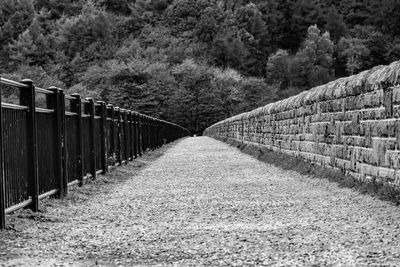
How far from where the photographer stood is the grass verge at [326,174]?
6.69 meters

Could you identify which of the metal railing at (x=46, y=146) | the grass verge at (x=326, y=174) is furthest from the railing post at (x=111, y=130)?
the grass verge at (x=326, y=174)

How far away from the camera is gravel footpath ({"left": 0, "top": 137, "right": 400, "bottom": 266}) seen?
4078 millimetres

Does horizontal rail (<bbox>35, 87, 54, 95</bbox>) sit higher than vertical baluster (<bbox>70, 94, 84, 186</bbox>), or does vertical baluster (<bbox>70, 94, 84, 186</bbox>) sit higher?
horizontal rail (<bbox>35, 87, 54, 95</bbox>)

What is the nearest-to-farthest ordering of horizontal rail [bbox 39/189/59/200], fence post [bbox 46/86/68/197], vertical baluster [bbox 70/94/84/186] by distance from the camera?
horizontal rail [bbox 39/189/59/200] → fence post [bbox 46/86/68/197] → vertical baluster [bbox 70/94/84/186]

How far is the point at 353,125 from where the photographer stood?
8352 mm

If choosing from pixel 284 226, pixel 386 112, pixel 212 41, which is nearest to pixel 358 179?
pixel 386 112

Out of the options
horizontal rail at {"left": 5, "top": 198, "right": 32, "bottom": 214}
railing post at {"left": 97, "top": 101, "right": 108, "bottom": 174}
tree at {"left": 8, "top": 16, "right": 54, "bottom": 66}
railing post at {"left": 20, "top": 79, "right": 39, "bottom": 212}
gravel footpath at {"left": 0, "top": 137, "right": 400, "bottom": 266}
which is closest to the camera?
gravel footpath at {"left": 0, "top": 137, "right": 400, "bottom": 266}

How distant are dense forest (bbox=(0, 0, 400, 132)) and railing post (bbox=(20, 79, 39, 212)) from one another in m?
68.8

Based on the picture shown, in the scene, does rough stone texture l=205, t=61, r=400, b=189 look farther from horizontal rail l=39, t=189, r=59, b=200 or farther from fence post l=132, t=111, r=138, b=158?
fence post l=132, t=111, r=138, b=158

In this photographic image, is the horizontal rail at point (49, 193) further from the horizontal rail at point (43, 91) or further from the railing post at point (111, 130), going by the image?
the railing post at point (111, 130)

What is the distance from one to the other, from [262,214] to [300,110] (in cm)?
629

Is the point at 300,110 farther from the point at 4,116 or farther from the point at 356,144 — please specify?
the point at 4,116

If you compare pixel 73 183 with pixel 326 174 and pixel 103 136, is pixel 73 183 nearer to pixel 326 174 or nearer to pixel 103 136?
pixel 103 136

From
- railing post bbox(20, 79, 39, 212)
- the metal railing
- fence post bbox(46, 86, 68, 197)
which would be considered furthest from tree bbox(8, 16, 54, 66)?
railing post bbox(20, 79, 39, 212)
